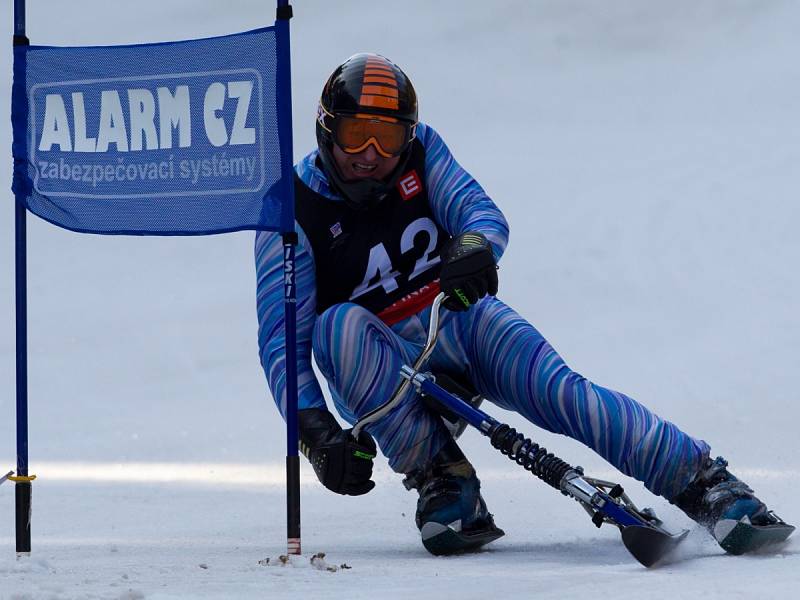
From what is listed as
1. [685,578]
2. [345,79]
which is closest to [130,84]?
[345,79]

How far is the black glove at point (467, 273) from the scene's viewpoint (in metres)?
3.86

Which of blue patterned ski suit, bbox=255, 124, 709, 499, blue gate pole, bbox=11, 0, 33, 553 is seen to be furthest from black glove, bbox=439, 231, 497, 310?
blue gate pole, bbox=11, 0, 33, 553

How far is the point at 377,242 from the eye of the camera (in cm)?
435

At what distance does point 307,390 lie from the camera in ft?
13.6

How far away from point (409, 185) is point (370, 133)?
265 mm

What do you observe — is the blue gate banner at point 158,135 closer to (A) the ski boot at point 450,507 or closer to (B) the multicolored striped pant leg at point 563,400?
(B) the multicolored striped pant leg at point 563,400

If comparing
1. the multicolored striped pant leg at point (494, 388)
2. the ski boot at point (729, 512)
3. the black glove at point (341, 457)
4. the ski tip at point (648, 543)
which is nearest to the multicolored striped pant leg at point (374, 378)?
the multicolored striped pant leg at point (494, 388)

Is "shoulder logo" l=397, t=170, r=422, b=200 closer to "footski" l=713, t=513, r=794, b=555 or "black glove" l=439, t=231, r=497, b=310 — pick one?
"black glove" l=439, t=231, r=497, b=310

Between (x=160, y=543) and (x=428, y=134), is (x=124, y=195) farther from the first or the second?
(x=160, y=543)

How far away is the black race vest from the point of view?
4332mm

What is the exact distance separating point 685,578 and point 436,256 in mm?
1488

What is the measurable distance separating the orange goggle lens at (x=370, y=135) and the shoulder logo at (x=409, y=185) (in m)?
0.18

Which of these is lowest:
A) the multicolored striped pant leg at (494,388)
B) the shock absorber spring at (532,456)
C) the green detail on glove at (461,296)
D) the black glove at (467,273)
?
the shock absorber spring at (532,456)

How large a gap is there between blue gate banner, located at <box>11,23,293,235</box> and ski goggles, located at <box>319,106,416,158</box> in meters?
0.27
